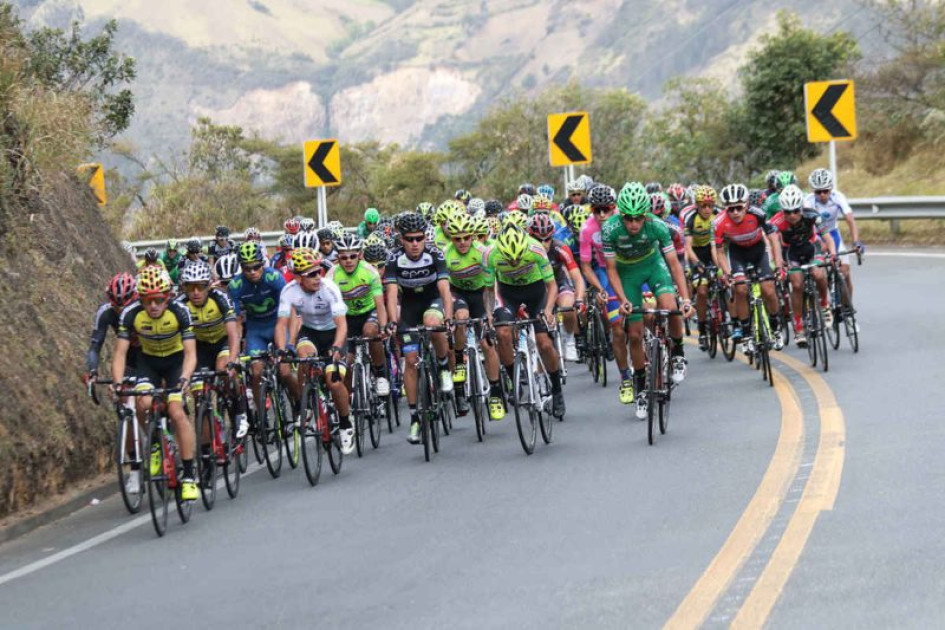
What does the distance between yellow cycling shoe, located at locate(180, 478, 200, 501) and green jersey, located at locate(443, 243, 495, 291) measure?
4.39 m

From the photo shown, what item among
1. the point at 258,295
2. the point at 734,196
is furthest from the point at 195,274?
the point at 734,196

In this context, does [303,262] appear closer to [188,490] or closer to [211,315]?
[211,315]

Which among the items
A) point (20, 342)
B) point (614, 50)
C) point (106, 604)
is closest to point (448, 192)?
point (20, 342)

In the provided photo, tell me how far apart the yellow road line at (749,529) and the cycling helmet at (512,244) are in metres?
2.80

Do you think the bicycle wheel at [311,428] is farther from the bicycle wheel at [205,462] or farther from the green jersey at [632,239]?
the green jersey at [632,239]

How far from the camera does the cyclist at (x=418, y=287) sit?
1447 centimetres

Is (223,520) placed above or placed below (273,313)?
below

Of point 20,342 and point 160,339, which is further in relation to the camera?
point 20,342

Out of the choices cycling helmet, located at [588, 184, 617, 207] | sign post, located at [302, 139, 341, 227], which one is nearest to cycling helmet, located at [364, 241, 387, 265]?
cycling helmet, located at [588, 184, 617, 207]

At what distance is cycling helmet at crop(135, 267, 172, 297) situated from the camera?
11.9m

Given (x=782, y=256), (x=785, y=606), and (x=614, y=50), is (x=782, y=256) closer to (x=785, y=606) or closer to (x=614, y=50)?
(x=785, y=606)

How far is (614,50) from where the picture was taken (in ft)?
596

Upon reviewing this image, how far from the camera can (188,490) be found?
11.5 metres

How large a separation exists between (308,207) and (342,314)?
45.8 m
